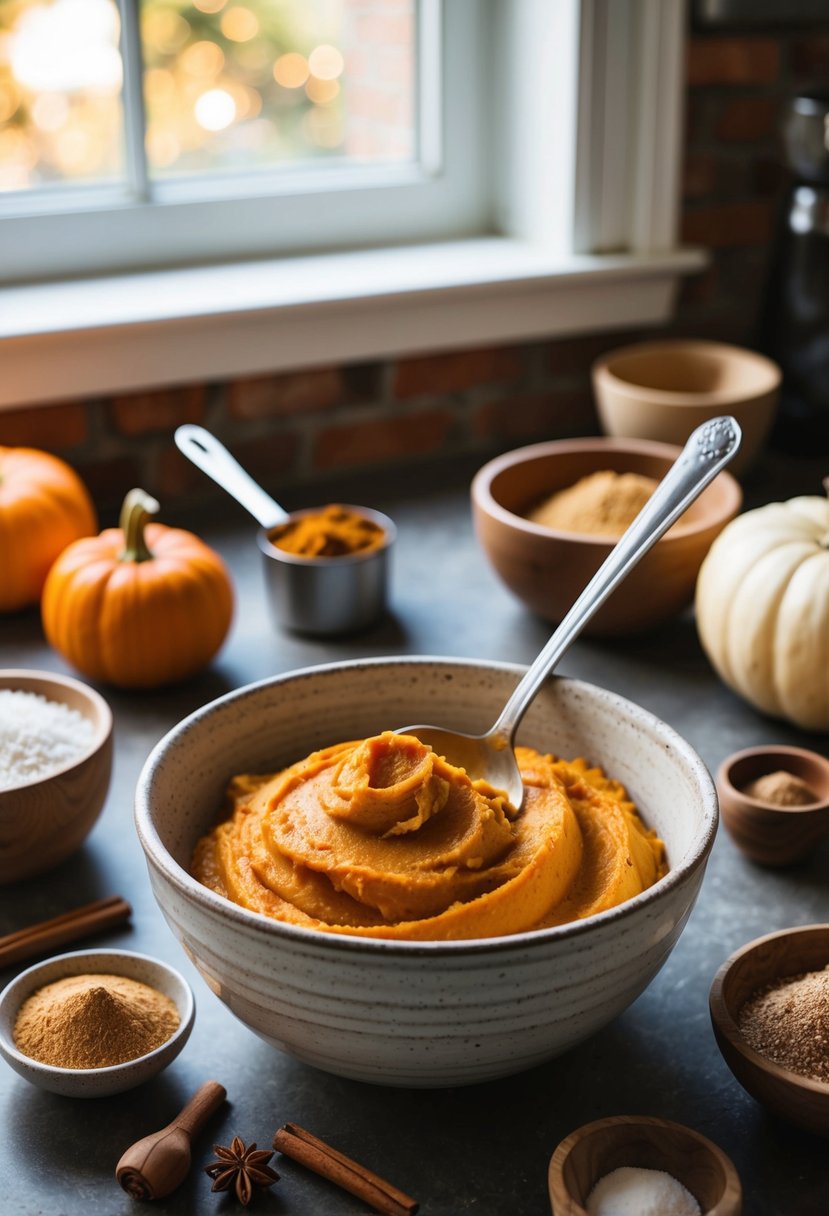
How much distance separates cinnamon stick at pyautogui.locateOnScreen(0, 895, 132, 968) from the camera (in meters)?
0.95

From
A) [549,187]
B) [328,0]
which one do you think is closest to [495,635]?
[549,187]

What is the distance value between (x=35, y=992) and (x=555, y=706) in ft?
1.39

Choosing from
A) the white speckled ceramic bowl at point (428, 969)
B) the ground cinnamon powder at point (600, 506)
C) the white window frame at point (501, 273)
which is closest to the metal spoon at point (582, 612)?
the white speckled ceramic bowl at point (428, 969)

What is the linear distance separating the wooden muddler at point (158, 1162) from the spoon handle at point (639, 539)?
1.16ft

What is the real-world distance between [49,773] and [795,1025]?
1.85 feet

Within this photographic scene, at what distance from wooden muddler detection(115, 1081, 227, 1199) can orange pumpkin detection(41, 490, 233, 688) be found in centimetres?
60

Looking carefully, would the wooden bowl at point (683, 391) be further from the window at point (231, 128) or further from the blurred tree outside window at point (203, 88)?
the blurred tree outside window at point (203, 88)

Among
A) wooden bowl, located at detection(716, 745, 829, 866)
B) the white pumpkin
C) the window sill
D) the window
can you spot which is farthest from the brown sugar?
the window

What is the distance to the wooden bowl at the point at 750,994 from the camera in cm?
76

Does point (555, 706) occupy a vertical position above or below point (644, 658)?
above

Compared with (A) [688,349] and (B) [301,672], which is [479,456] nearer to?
(A) [688,349]

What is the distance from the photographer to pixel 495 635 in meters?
1.44

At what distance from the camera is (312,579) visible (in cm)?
140

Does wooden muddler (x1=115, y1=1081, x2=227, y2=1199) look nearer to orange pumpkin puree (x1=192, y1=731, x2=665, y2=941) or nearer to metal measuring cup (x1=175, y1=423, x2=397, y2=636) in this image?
orange pumpkin puree (x1=192, y1=731, x2=665, y2=941)
